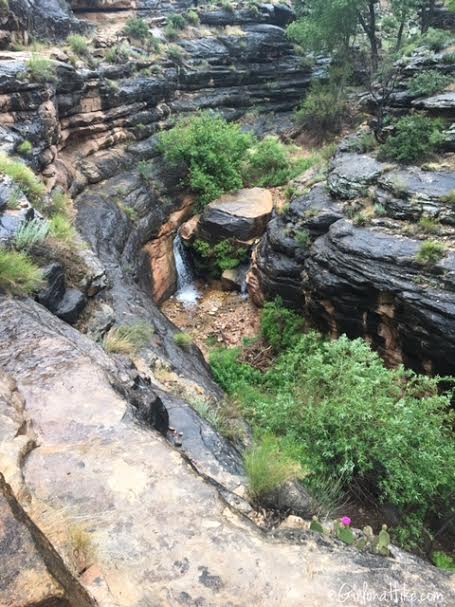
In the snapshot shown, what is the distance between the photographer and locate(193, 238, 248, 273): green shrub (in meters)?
13.5

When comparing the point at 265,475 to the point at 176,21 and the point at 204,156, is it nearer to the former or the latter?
the point at 204,156

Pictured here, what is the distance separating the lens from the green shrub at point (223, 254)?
532 inches

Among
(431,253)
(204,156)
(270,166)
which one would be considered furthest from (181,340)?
(270,166)

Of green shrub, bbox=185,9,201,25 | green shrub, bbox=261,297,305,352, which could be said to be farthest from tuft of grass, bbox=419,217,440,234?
green shrub, bbox=185,9,201,25

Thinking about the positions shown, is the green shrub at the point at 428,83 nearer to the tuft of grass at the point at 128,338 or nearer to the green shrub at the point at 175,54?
the green shrub at the point at 175,54

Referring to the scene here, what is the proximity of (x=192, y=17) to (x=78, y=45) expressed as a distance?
28.8 ft

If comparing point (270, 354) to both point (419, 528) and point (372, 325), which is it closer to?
point (372, 325)

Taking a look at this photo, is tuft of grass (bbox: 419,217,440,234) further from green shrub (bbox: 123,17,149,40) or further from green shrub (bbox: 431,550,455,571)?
green shrub (bbox: 123,17,149,40)

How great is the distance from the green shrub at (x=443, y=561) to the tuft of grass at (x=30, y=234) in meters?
6.53

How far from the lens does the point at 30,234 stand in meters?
6.23

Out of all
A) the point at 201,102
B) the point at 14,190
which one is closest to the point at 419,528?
the point at 14,190

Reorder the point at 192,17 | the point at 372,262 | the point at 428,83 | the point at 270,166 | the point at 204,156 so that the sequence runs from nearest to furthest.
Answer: the point at 372,262
the point at 428,83
the point at 204,156
the point at 270,166
the point at 192,17

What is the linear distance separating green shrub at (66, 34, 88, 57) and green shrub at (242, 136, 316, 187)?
645cm

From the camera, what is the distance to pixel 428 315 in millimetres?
7480
